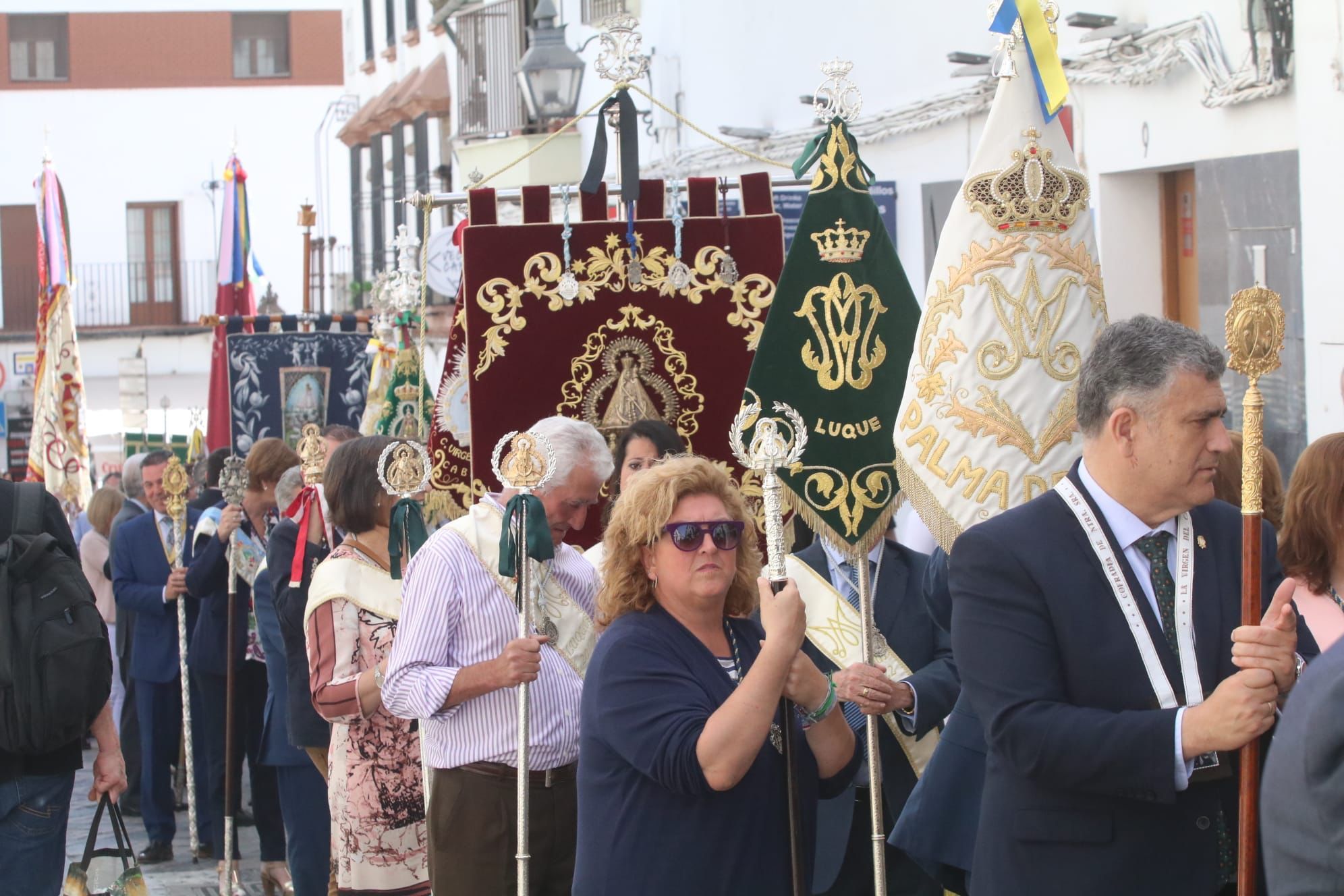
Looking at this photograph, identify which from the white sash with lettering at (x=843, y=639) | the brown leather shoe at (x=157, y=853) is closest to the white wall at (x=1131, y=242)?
the white sash with lettering at (x=843, y=639)

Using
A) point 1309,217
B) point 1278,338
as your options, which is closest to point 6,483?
point 1278,338

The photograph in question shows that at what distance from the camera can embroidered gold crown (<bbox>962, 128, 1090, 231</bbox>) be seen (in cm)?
479

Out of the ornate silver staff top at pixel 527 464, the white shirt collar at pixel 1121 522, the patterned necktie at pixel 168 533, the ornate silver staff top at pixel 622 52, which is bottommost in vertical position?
the patterned necktie at pixel 168 533

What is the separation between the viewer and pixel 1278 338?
3539mm

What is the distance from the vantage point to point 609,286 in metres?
6.85

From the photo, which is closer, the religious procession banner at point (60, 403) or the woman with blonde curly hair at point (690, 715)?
the woman with blonde curly hair at point (690, 715)

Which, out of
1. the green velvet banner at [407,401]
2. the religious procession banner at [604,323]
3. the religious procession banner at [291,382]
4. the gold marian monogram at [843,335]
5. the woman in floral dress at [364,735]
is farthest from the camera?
the religious procession banner at [291,382]

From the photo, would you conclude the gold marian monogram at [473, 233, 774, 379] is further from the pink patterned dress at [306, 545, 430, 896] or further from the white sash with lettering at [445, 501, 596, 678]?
the white sash with lettering at [445, 501, 596, 678]

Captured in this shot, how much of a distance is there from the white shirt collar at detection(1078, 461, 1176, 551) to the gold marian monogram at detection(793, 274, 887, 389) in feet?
5.62

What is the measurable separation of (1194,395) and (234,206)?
1368 cm

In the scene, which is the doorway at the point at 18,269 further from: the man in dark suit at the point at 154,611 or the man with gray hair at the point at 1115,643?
the man with gray hair at the point at 1115,643

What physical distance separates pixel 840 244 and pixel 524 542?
1260 millimetres

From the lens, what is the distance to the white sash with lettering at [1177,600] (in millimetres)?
3477

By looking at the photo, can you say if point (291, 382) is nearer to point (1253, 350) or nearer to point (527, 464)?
point (527, 464)
